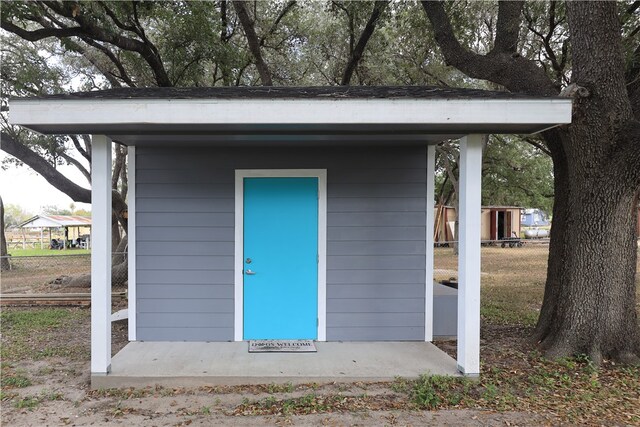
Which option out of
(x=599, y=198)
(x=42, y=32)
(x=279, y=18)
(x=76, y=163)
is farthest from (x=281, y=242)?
(x=76, y=163)

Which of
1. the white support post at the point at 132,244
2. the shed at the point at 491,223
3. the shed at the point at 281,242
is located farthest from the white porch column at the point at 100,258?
the shed at the point at 491,223

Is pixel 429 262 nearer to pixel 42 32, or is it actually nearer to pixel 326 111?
pixel 326 111

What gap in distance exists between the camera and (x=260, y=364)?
4.18 metres

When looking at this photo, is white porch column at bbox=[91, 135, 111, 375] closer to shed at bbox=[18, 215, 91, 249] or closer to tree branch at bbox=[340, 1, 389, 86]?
tree branch at bbox=[340, 1, 389, 86]

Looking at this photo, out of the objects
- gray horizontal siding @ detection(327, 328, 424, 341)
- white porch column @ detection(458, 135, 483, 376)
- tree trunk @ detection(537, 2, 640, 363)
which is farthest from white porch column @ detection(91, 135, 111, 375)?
tree trunk @ detection(537, 2, 640, 363)

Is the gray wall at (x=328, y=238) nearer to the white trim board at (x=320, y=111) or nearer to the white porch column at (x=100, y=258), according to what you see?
the white porch column at (x=100, y=258)

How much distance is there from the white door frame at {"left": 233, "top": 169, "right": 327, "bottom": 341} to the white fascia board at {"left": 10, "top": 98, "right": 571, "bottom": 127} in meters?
1.34

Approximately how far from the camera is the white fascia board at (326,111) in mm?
3590

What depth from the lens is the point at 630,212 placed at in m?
4.56

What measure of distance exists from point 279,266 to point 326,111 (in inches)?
81.6

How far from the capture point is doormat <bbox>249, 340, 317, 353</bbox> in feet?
15.0

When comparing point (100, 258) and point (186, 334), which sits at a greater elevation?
point (100, 258)

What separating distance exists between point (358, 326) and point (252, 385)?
156 centimetres

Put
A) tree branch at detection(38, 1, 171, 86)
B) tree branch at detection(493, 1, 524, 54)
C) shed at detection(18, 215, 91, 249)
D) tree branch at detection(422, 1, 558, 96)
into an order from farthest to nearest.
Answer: shed at detection(18, 215, 91, 249)
tree branch at detection(38, 1, 171, 86)
tree branch at detection(493, 1, 524, 54)
tree branch at detection(422, 1, 558, 96)
